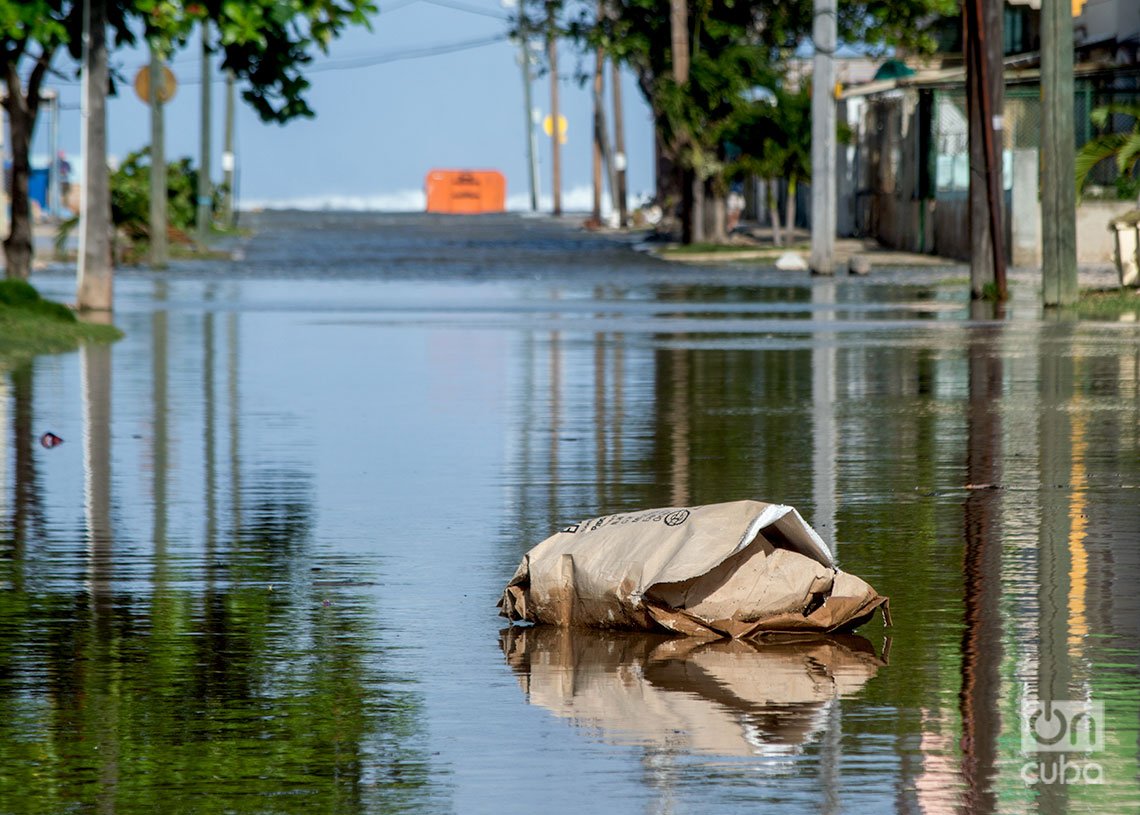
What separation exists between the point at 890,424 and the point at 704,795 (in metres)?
10.2

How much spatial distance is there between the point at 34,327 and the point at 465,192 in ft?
330

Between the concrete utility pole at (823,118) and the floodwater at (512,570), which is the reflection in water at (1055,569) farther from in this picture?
the concrete utility pole at (823,118)

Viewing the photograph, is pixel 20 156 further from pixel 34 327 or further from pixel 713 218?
pixel 713 218

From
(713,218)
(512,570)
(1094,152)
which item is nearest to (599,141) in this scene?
(713,218)

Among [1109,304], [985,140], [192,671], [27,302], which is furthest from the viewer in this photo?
[985,140]

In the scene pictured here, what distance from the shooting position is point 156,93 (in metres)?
45.0

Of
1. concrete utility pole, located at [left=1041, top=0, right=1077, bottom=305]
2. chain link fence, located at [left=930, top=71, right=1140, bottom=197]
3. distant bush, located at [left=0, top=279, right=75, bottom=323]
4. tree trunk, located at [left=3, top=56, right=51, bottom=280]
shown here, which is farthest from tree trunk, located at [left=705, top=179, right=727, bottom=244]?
distant bush, located at [left=0, top=279, right=75, bottom=323]

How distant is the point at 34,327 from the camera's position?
23.5m

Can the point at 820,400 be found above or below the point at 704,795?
above

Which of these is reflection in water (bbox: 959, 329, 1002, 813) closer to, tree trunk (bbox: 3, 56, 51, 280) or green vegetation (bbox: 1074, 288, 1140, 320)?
green vegetation (bbox: 1074, 288, 1140, 320)

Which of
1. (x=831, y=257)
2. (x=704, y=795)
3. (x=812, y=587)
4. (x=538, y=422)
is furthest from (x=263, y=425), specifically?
(x=831, y=257)

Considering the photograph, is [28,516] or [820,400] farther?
[820,400]

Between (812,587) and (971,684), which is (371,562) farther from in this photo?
(971,684)

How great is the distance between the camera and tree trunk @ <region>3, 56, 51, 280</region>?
28516 millimetres
